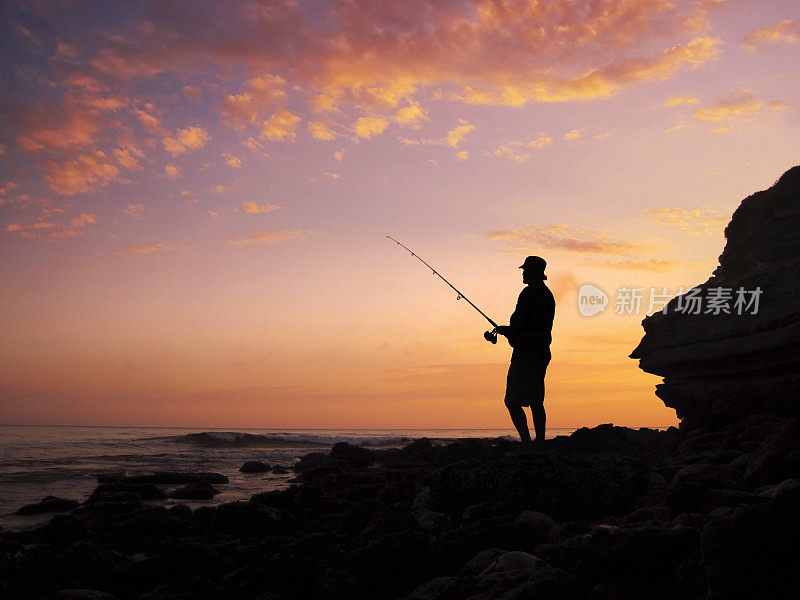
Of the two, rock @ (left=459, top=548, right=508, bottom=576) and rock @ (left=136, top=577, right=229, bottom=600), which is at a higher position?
rock @ (left=459, top=548, right=508, bottom=576)

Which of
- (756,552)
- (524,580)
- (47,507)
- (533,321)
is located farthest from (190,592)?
(47,507)

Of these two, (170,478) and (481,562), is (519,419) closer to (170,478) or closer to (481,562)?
(481,562)

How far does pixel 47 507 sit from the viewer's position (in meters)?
9.70

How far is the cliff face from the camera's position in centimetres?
1509

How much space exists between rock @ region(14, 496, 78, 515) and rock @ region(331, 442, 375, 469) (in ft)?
29.6

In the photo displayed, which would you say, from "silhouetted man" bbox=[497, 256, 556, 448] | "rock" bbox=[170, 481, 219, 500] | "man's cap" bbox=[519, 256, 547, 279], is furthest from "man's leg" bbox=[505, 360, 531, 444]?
"rock" bbox=[170, 481, 219, 500]

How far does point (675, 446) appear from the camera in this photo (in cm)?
1662

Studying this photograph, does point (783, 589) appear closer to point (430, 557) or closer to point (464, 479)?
point (430, 557)

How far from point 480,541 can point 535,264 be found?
13.1 feet

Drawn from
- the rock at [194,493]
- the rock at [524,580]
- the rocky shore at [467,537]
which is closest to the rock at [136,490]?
the rocky shore at [467,537]

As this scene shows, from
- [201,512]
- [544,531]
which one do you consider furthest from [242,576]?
[201,512]

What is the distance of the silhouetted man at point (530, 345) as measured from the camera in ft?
25.5

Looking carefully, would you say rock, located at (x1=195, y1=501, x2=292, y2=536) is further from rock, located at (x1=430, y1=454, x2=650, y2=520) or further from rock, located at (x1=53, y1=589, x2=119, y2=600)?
rock, located at (x1=53, y1=589, x2=119, y2=600)

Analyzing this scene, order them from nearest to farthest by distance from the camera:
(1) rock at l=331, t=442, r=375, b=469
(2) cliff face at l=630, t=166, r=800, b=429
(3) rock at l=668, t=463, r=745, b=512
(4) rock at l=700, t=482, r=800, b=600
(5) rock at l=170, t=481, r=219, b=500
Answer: (4) rock at l=700, t=482, r=800, b=600 → (3) rock at l=668, t=463, r=745, b=512 → (5) rock at l=170, t=481, r=219, b=500 → (2) cliff face at l=630, t=166, r=800, b=429 → (1) rock at l=331, t=442, r=375, b=469
